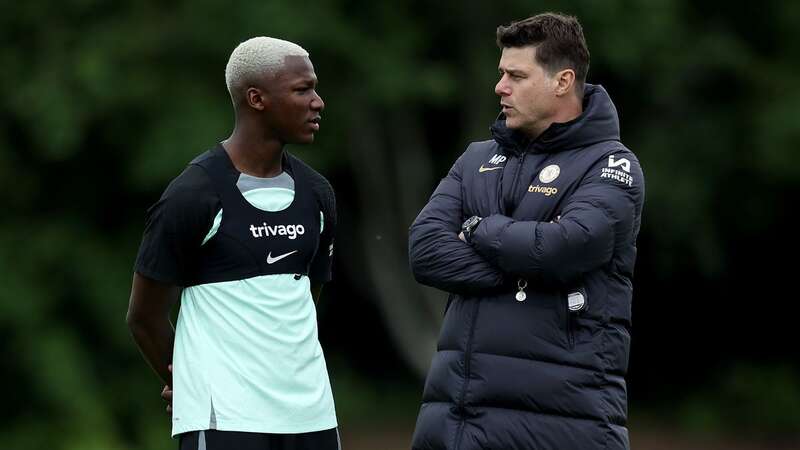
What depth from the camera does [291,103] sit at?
4992 mm

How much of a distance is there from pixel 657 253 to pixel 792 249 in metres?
2.33

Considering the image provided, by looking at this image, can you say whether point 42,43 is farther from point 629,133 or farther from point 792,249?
point 792,249

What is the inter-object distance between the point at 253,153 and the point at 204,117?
8.90 meters

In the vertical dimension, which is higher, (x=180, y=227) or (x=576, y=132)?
(x=576, y=132)

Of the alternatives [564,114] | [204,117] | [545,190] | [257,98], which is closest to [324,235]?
[257,98]

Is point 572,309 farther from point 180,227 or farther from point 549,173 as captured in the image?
point 180,227

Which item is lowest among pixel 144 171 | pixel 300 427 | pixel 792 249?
pixel 792 249

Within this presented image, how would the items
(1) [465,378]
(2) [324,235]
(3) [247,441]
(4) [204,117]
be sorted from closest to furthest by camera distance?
1. (3) [247,441]
2. (1) [465,378]
3. (2) [324,235]
4. (4) [204,117]

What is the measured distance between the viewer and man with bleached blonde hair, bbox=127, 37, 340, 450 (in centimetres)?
486

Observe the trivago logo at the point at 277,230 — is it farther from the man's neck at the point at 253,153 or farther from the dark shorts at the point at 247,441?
the dark shorts at the point at 247,441

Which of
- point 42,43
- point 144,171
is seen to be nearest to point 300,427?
point 144,171

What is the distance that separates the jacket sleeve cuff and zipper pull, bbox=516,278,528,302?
0.11m

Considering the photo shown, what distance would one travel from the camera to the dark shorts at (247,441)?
483cm

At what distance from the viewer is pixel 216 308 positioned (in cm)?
489
